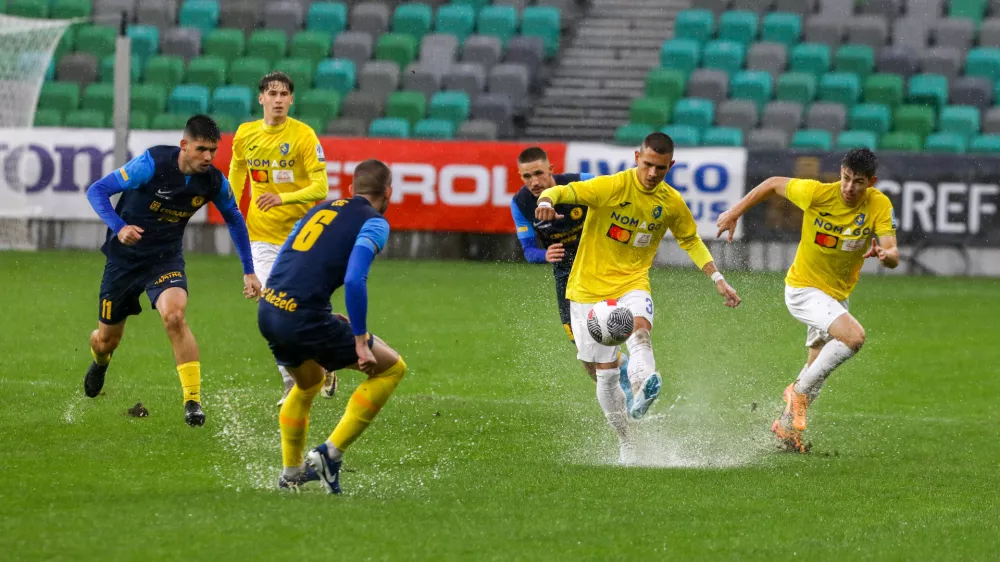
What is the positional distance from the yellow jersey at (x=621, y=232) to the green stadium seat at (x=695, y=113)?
536 inches

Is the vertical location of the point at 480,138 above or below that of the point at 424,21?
below

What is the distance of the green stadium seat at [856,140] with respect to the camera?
22.2m

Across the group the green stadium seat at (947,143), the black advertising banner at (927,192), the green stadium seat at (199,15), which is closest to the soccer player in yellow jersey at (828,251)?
the black advertising banner at (927,192)

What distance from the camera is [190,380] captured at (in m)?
9.95

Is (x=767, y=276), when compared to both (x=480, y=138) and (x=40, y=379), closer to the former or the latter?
(x=480, y=138)

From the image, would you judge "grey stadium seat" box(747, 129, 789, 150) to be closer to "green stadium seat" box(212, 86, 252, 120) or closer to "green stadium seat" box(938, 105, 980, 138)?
"green stadium seat" box(938, 105, 980, 138)

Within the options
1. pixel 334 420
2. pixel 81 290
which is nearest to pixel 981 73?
pixel 81 290

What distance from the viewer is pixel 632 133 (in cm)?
2316

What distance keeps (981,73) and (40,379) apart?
16.9 metres

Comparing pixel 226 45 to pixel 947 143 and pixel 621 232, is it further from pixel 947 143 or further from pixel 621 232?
pixel 621 232

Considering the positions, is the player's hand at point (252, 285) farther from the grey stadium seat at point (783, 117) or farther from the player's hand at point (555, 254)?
the grey stadium seat at point (783, 117)

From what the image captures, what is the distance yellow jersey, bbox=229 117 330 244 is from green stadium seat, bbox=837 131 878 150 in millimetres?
12069

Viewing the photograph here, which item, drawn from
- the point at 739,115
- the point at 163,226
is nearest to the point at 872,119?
the point at 739,115

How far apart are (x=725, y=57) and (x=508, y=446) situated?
15625 millimetres
